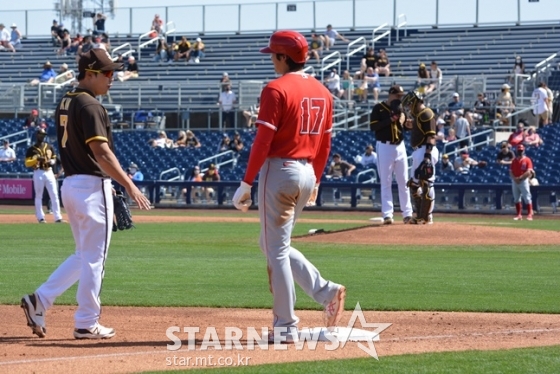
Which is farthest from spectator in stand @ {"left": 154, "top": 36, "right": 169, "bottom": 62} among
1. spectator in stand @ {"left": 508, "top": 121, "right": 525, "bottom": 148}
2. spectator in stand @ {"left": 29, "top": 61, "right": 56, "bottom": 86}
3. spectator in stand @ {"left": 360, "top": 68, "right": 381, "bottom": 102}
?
spectator in stand @ {"left": 508, "top": 121, "right": 525, "bottom": 148}

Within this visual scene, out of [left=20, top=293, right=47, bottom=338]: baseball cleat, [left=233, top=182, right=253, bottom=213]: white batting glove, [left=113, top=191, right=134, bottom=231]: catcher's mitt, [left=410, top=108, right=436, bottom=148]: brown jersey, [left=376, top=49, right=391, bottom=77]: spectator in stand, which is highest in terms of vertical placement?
[left=376, top=49, right=391, bottom=77]: spectator in stand

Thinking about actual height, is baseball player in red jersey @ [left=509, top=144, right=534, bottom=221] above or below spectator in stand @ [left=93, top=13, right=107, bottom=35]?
below

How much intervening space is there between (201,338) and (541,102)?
25.7 metres

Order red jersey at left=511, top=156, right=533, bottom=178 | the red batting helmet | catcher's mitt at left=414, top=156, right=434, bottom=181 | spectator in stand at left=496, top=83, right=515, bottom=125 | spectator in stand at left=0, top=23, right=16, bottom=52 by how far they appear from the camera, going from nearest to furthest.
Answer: the red batting helmet, catcher's mitt at left=414, top=156, right=434, bottom=181, red jersey at left=511, top=156, right=533, bottom=178, spectator in stand at left=496, top=83, right=515, bottom=125, spectator in stand at left=0, top=23, right=16, bottom=52

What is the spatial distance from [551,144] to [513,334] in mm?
23398

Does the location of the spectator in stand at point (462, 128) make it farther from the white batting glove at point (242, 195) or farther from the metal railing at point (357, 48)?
the white batting glove at point (242, 195)

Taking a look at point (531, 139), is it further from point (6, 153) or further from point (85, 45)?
point (85, 45)

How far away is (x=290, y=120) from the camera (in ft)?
25.6

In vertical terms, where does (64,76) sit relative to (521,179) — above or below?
above

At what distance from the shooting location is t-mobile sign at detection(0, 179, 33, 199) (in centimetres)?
3478

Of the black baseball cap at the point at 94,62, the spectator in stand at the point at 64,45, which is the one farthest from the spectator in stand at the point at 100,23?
the black baseball cap at the point at 94,62

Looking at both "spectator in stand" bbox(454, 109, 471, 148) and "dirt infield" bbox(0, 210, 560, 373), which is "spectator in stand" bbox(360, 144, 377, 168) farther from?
"dirt infield" bbox(0, 210, 560, 373)

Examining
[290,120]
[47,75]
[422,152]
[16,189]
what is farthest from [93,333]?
[47,75]

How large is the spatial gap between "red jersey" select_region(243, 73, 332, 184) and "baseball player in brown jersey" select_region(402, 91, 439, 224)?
32.4 feet
